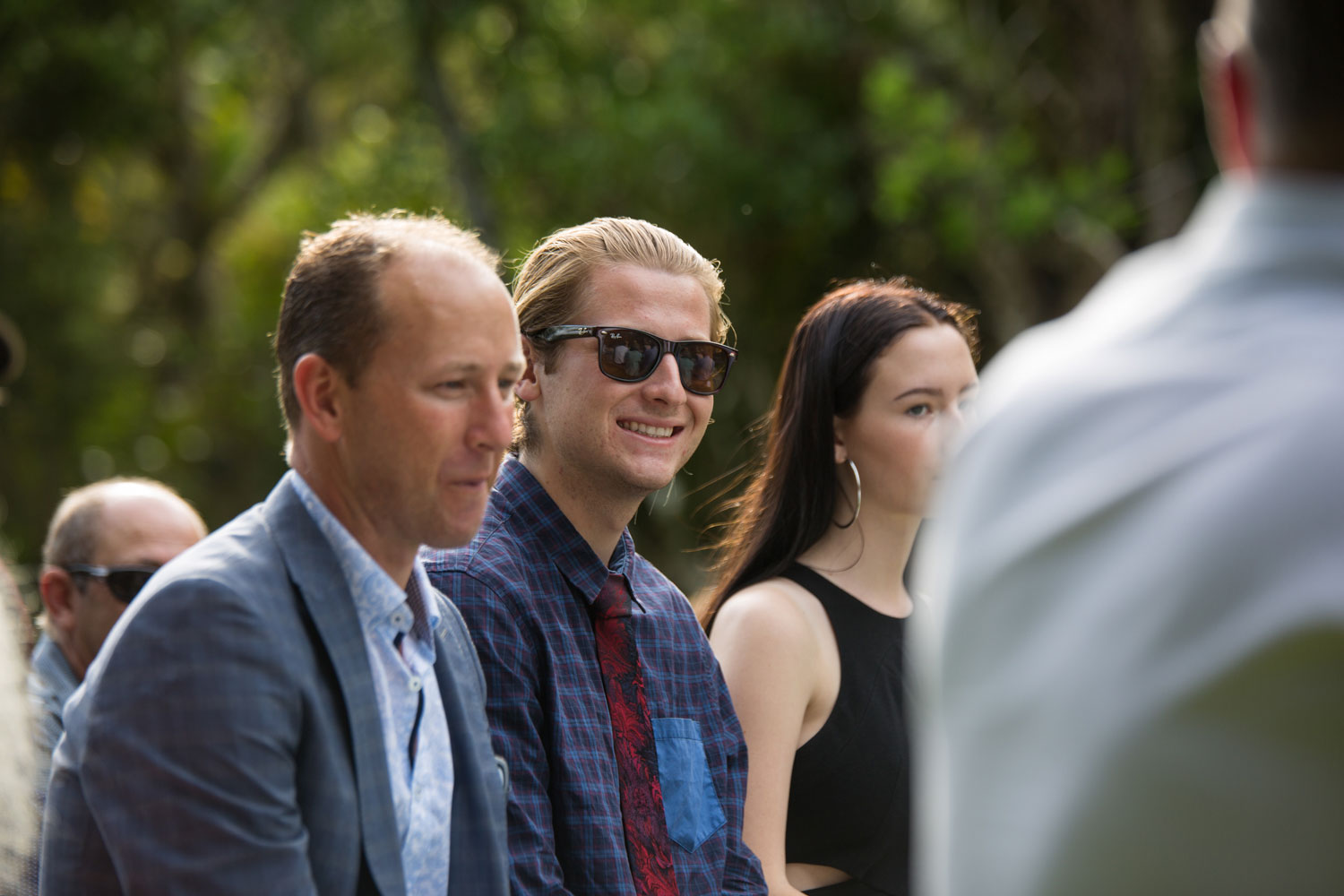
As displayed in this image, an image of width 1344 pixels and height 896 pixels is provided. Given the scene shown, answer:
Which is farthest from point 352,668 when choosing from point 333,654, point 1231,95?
point 1231,95

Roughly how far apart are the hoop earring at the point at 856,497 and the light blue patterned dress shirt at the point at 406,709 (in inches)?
55.7

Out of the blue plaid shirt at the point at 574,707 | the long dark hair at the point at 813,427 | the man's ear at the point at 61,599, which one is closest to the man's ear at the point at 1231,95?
the blue plaid shirt at the point at 574,707

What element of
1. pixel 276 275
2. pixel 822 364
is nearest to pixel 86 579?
pixel 822 364

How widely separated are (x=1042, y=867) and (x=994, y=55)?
1153 cm

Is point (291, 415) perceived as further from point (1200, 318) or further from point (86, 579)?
point (86, 579)

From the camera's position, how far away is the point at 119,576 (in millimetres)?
3881

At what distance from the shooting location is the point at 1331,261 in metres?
0.99

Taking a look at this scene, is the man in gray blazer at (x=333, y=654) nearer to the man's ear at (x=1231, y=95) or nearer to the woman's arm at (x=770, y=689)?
the woman's arm at (x=770, y=689)

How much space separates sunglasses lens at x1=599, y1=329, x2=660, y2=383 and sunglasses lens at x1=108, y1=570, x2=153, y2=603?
1.74 metres

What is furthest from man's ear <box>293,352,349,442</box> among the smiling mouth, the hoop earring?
the hoop earring

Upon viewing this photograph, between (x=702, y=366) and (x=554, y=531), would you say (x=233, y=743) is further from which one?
(x=702, y=366)

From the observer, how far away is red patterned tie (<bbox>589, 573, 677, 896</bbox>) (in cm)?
259

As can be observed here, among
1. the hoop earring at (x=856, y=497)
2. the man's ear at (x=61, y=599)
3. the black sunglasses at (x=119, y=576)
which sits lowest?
the man's ear at (x=61, y=599)

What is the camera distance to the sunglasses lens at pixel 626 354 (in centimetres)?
287
